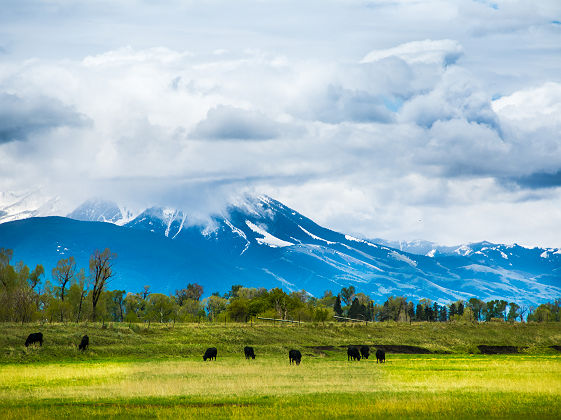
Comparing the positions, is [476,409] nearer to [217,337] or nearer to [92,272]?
[217,337]

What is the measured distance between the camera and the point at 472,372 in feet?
198

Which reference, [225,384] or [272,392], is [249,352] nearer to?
[225,384]

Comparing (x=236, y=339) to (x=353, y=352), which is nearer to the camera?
(x=353, y=352)

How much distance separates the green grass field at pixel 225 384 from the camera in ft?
112

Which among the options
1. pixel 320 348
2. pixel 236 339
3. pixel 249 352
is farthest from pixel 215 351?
pixel 320 348

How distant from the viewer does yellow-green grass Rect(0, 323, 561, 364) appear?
3031 inches

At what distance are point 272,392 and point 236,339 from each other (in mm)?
55780

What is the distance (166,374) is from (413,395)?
2235cm

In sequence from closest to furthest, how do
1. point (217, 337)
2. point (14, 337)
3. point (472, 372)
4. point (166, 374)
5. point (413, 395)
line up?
point (413, 395) < point (166, 374) < point (472, 372) < point (14, 337) < point (217, 337)

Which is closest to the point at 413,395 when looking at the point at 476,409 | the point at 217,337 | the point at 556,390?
the point at 476,409

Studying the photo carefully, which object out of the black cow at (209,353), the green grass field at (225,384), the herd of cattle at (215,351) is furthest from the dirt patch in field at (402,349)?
the black cow at (209,353)

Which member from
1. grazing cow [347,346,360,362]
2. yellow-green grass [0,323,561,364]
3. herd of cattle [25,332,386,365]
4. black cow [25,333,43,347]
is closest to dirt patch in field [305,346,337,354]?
yellow-green grass [0,323,561,364]

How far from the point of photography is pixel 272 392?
41625mm

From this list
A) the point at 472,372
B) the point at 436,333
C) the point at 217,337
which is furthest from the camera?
the point at 436,333
